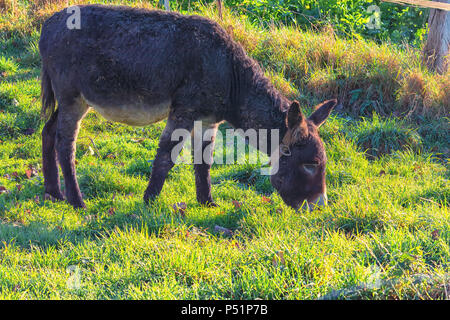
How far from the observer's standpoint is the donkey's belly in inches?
202

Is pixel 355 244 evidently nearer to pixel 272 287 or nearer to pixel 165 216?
pixel 272 287

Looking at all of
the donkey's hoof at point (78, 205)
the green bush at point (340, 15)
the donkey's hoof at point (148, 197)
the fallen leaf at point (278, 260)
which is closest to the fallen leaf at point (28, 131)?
the donkey's hoof at point (78, 205)

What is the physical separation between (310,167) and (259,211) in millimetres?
648

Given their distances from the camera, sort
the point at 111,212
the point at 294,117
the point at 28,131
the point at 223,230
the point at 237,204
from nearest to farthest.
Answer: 1. the point at 223,230
2. the point at 294,117
3. the point at 111,212
4. the point at 237,204
5. the point at 28,131

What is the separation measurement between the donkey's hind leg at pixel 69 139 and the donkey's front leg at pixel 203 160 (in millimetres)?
1246

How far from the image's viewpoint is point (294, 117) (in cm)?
468

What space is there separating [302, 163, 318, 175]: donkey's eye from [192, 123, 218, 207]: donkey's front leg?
111 centimetres

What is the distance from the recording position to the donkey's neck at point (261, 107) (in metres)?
5.06

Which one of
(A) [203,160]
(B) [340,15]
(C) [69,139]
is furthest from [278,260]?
(B) [340,15]

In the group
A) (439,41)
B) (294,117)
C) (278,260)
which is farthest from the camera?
(439,41)

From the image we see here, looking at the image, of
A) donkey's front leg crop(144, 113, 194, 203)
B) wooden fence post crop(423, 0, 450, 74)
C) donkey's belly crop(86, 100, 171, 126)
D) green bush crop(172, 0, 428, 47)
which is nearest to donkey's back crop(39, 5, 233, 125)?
donkey's belly crop(86, 100, 171, 126)

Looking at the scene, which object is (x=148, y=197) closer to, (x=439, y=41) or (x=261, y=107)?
(x=261, y=107)

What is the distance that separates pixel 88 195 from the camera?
5703mm

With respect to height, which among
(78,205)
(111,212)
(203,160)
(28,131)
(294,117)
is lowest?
(28,131)
